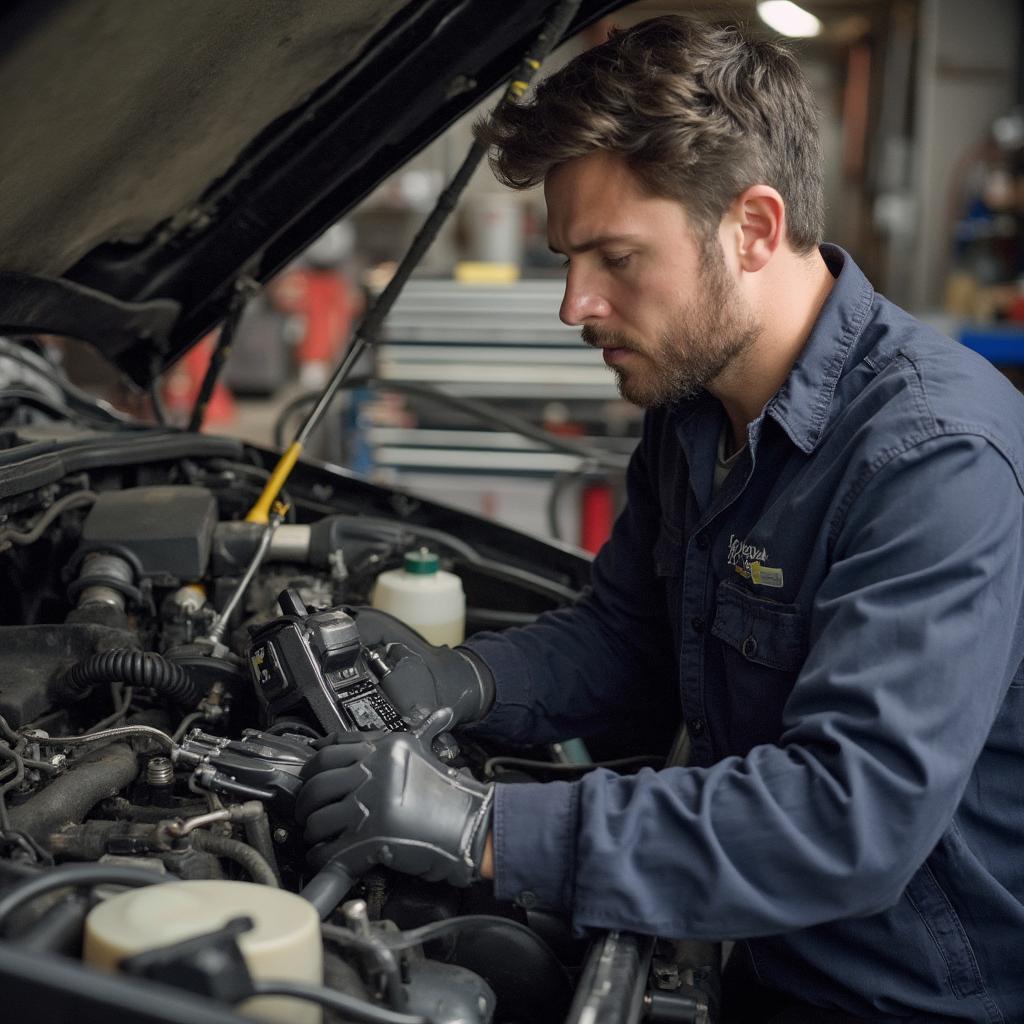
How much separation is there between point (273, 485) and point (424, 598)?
11.9 inches

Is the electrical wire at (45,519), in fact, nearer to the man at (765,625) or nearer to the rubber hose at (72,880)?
the man at (765,625)

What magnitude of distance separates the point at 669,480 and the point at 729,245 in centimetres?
34

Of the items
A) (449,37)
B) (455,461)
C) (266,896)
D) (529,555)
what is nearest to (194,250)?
(449,37)

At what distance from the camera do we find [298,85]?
1.50 m

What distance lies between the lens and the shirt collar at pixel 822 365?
1174 millimetres

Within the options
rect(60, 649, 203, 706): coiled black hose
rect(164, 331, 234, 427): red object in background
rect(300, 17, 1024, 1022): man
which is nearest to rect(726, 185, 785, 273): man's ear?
rect(300, 17, 1024, 1022): man

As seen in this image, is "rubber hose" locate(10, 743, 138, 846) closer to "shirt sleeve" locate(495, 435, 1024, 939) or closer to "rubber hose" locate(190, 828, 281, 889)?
"rubber hose" locate(190, 828, 281, 889)

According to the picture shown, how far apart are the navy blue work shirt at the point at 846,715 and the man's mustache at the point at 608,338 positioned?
0.16 m

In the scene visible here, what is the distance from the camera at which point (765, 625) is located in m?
1.18

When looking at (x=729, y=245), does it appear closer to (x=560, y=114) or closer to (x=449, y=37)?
(x=560, y=114)

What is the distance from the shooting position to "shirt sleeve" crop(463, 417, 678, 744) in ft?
4.75

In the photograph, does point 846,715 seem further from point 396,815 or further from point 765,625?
point 396,815

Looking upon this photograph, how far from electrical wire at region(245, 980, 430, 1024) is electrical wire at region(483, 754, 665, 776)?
0.55m

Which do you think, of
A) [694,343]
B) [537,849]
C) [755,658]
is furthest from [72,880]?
[694,343]
